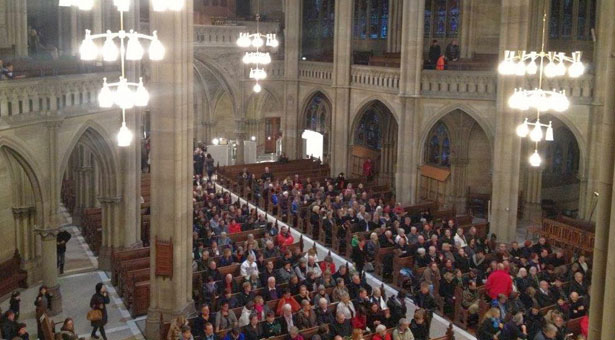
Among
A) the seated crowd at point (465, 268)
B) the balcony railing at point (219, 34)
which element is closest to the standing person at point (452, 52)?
the seated crowd at point (465, 268)

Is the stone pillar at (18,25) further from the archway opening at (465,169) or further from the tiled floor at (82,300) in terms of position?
the archway opening at (465,169)

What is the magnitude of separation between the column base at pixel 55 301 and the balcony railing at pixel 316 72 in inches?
646

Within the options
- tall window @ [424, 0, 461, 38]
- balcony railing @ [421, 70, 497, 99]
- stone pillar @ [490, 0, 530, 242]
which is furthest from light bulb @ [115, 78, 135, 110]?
tall window @ [424, 0, 461, 38]

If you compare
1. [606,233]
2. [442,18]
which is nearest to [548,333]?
[606,233]

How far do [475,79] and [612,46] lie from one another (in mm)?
18044

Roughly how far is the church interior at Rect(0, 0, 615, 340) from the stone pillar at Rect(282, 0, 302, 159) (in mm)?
95

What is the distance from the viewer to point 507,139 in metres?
22.1

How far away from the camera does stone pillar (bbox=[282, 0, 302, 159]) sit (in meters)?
31.0

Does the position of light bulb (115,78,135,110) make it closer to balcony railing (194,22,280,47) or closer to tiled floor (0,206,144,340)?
tiled floor (0,206,144,340)

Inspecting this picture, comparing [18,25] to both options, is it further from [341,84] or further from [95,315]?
[341,84]

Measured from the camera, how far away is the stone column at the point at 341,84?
28.3m

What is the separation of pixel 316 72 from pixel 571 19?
10.9m

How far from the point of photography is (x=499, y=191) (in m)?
22.6

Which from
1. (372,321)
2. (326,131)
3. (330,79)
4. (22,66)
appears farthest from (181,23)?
(326,131)
